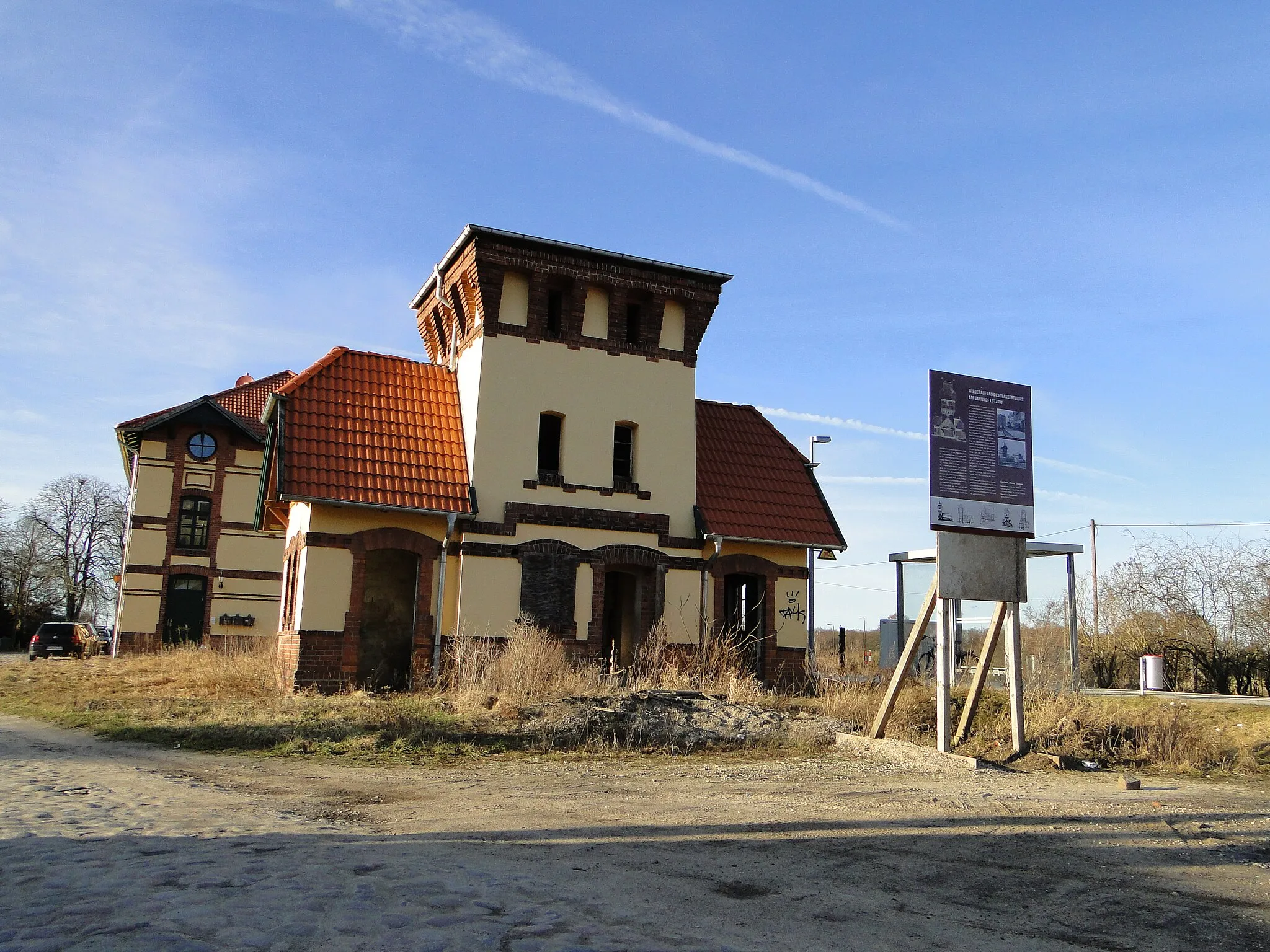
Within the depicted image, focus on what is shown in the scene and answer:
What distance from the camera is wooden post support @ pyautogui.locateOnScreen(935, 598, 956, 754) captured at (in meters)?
12.5

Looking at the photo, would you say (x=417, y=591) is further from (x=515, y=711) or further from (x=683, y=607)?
(x=515, y=711)

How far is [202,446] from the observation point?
3684 centimetres

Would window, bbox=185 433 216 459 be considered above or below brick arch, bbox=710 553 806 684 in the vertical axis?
above

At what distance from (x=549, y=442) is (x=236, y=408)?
71.3 feet

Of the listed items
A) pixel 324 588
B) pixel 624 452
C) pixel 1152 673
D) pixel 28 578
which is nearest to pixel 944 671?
pixel 1152 673

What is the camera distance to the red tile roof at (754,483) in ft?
72.4

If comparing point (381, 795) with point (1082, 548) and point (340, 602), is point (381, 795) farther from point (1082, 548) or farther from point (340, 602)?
point (1082, 548)

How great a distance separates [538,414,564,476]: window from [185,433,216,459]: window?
20487 millimetres

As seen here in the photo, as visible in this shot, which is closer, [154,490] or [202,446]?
[154,490]

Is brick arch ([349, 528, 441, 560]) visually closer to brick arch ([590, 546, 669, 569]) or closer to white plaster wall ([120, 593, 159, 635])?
brick arch ([590, 546, 669, 569])

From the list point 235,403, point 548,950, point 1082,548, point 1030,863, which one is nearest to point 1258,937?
point 1030,863

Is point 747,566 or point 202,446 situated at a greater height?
point 202,446

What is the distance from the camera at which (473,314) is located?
21094mm

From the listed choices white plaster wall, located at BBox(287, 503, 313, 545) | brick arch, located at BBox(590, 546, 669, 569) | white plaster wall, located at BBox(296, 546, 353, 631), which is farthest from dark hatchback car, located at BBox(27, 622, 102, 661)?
brick arch, located at BBox(590, 546, 669, 569)
